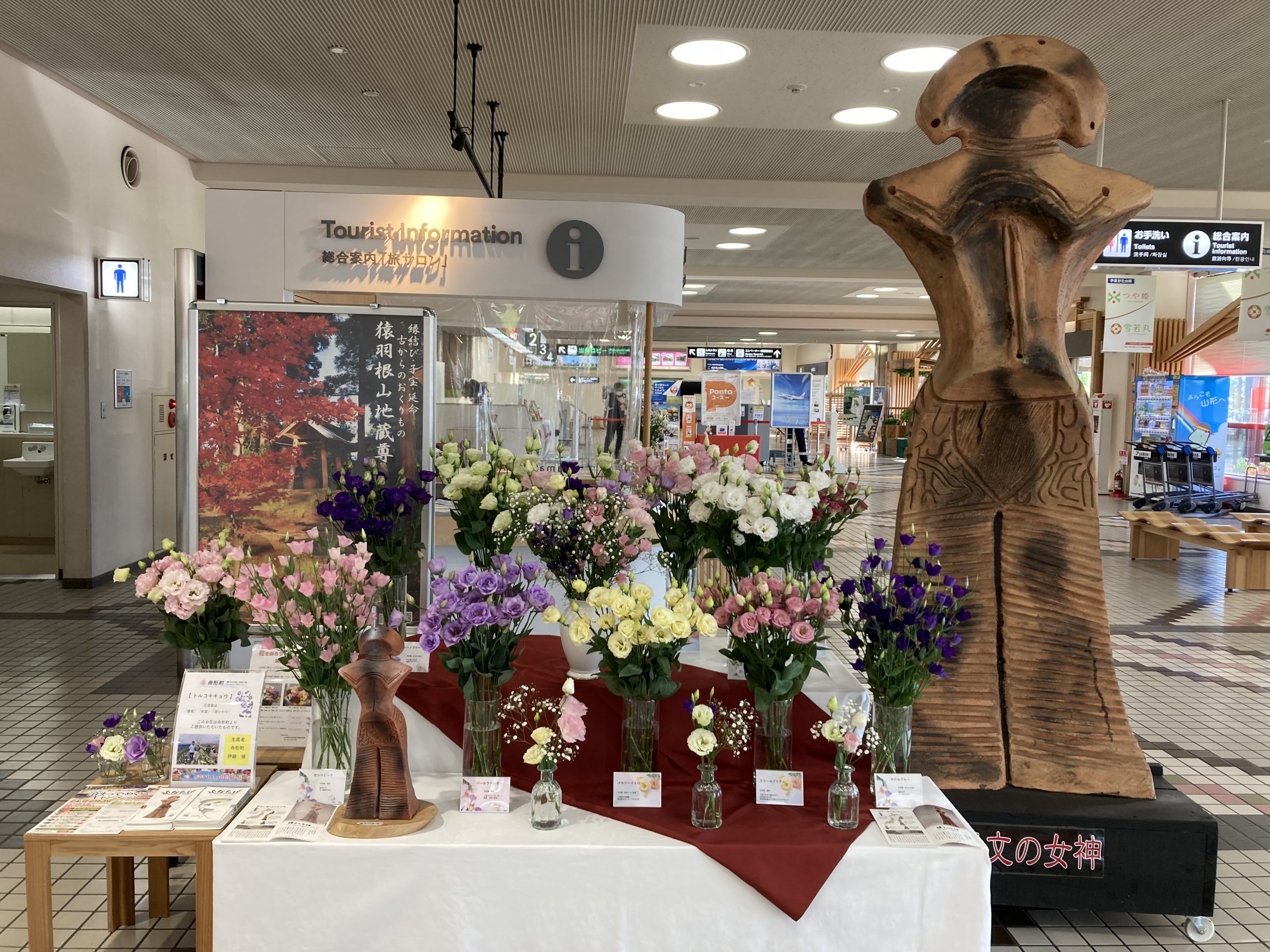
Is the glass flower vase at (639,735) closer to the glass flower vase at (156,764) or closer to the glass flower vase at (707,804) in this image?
the glass flower vase at (707,804)

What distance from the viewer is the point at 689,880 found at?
207 centimetres

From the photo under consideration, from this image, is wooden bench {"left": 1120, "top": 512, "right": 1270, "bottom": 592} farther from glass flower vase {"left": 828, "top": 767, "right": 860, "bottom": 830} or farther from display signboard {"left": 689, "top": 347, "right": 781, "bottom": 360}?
display signboard {"left": 689, "top": 347, "right": 781, "bottom": 360}

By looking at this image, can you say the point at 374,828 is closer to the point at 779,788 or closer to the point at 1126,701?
the point at 779,788

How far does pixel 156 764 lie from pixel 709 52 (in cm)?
494

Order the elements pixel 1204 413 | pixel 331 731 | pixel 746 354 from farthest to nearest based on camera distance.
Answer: pixel 746 354 → pixel 1204 413 → pixel 331 731

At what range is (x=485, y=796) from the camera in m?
2.24

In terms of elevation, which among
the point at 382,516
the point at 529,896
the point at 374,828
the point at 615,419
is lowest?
the point at 529,896

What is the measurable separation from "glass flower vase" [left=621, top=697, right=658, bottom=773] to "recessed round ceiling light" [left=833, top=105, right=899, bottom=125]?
574 cm

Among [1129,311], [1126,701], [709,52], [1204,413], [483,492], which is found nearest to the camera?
[483,492]

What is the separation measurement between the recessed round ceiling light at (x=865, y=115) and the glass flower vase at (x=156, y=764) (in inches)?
237

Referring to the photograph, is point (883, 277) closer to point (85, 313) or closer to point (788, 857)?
point (85, 313)

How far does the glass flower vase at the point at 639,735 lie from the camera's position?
88.2 inches

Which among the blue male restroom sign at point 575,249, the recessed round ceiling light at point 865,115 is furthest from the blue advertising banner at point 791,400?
the blue male restroom sign at point 575,249

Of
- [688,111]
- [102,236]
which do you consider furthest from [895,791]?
[102,236]
